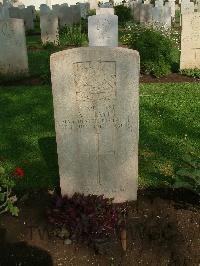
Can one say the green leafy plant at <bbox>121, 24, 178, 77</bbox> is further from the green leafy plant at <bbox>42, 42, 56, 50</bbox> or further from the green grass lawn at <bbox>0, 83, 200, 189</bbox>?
the green leafy plant at <bbox>42, 42, 56, 50</bbox>

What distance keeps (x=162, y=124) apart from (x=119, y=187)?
2.55m

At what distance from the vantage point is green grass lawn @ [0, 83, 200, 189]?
17.5ft

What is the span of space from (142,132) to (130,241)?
2778 millimetres

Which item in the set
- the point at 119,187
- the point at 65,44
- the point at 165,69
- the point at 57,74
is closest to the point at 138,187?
the point at 119,187

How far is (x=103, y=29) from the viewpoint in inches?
431

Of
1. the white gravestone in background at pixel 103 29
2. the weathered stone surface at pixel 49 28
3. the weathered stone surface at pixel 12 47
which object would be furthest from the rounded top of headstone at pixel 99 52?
the weathered stone surface at pixel 49 28

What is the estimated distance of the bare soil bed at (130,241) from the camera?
3752 mm

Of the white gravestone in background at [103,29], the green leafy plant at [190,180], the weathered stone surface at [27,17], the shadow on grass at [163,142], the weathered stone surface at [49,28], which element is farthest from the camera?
the weathered stone surface at [27,17]

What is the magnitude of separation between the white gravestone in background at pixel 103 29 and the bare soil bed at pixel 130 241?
287 inches

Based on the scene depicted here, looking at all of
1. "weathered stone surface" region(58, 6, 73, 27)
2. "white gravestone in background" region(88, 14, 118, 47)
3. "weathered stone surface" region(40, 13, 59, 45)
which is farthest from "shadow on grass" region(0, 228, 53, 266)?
"weathered stone surface" region(58, 6, 73, 27)

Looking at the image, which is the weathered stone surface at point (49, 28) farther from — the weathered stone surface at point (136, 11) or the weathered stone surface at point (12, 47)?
the weathered stone surface at point (136, 11)

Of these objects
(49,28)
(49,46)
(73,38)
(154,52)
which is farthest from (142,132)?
(49,28)

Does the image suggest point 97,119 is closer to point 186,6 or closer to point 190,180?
point 190,180

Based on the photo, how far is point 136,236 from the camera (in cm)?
399
